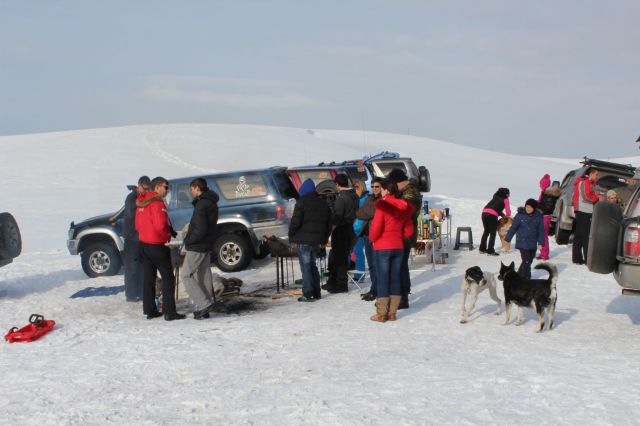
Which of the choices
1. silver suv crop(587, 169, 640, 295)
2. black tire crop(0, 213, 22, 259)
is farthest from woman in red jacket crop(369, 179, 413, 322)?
black tire crop(0, 213, 22, 259)

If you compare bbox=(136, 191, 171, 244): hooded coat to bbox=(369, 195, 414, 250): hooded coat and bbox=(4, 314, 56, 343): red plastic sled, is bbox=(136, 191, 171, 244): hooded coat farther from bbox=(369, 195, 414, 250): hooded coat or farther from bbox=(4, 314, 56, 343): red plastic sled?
bbox=(369, 195, 414, 250): hooded coat

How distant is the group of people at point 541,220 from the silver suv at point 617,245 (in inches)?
117

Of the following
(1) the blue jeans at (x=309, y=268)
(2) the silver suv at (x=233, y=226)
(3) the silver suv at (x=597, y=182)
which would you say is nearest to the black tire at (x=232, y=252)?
(2) the silver suv at (x=233, y=226)

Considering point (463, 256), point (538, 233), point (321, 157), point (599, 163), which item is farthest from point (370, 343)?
point (321, 157)

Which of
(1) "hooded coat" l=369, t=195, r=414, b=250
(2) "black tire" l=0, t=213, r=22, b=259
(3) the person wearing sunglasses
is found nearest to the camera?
(1) "hooded coat" l=369, t=195, r=414, b=250

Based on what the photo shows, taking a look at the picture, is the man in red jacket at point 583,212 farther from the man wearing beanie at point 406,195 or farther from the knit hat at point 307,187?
the knit hat at point 307,187

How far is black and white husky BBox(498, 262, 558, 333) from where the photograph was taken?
7477 millimetres

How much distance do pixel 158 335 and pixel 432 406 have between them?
3635 mm

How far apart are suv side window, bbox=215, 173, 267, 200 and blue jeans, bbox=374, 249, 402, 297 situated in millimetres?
5198

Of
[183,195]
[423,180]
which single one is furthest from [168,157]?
[183,195]

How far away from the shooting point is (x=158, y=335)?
7.63 m

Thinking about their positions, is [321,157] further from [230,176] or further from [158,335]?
[158,335]

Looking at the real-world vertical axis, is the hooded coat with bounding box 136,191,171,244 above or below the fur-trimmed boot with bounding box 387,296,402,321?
above

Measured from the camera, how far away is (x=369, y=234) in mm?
8586
